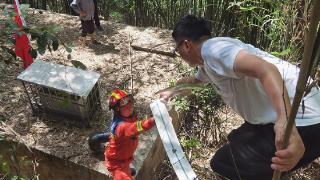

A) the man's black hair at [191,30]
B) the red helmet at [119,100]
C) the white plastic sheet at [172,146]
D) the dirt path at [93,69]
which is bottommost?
the dirt path at [93,69]

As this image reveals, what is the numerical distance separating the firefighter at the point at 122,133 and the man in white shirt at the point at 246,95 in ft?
1.84

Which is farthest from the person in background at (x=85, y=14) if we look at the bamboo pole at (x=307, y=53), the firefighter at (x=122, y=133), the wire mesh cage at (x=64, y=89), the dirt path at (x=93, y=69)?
the bamboo pole at (x=307, y=53)

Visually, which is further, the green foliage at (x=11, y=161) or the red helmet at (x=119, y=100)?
the red helmet at (x=119, y=100)

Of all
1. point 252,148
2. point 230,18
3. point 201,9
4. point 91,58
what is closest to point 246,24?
point 230,18

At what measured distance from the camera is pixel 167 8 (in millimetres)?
5715

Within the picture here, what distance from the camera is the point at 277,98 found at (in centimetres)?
138

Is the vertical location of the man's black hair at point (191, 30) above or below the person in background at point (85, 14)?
above

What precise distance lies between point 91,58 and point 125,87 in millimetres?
790

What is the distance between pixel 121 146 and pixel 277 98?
5.50ft

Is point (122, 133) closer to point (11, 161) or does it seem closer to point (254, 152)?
point (11, 161)

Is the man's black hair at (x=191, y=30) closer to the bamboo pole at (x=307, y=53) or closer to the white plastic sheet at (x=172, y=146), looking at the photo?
the white plastic sheet at (x=172, y=146)

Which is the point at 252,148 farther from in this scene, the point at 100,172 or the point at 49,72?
the point at 49,72

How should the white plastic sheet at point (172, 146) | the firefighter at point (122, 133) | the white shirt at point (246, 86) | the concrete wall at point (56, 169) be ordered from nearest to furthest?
the white plastic sheet at point (172, 146) < the white shirt at point (246, 86) < the firefighter at point (122, 133) < the concrete wall at point (56, 169)

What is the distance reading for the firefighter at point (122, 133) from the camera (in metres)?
2.64
